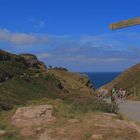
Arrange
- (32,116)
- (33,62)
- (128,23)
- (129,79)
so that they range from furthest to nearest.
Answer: (129,79), (33,62), (32,116), (128,23)

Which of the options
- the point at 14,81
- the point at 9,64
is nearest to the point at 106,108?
the point at 14,81

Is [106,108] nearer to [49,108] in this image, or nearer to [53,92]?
[49,108]

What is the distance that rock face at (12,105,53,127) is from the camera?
1315 cm

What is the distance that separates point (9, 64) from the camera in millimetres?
33969

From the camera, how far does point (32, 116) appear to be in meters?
13.6

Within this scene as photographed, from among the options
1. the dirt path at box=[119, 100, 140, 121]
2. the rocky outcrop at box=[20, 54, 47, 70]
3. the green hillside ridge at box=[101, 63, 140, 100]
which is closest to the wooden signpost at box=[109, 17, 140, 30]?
the dirt path at box=[119, 100, 140, 121]

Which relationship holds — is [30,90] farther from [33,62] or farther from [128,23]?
A: [33,62]

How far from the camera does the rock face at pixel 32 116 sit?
1315 centimetres

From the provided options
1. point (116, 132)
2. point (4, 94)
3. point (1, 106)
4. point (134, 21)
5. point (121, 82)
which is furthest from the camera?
point (121, 82)

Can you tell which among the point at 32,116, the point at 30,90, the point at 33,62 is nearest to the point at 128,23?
the point at 32,116

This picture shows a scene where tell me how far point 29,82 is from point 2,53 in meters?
9.31

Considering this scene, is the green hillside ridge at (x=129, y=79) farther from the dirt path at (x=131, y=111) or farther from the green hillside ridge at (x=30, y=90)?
the dirt path at (x=131, y=111)

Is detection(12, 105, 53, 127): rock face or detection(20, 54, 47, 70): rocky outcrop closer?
detection(12, 105, 53, 127): rock face

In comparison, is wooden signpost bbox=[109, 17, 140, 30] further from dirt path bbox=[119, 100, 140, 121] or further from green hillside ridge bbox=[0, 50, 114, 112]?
dirt path bbox=[119, 100, 140, 121]
